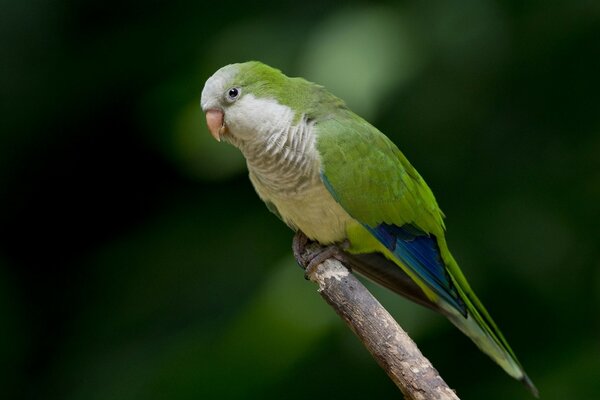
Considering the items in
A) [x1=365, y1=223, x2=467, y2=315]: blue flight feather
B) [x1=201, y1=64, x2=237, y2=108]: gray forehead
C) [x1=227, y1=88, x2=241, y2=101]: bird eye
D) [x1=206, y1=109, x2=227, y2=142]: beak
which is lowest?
[x1=365, y1=223, x2=467, y2=315]: blue flight feather

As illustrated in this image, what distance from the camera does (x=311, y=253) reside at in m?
2.75

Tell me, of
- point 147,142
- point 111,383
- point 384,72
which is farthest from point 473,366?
point 147,142

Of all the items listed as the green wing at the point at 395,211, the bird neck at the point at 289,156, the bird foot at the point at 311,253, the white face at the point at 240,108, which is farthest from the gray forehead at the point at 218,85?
the bird foot at the point at 311,253

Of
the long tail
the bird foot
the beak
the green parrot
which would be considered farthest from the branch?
the beak

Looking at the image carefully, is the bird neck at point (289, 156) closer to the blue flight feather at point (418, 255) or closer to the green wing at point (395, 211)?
the green wing at point (395, 211)

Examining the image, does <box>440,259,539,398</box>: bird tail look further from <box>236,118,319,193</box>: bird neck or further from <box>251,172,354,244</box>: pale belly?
<box>236,118,319,193</box>: bird neck

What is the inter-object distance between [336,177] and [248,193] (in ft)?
5.29

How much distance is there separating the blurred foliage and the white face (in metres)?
1.05

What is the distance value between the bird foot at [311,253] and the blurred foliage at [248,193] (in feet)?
2.50

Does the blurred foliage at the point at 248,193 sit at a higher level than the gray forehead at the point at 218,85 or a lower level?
lower

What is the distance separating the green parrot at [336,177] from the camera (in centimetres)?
262

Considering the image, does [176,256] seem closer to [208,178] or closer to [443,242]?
[208,178]

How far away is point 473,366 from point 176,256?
4.92ft

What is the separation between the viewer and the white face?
2.62 metres
